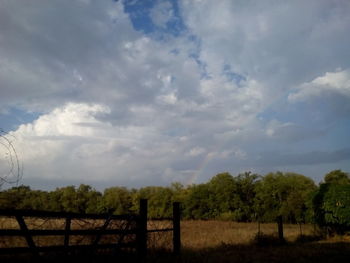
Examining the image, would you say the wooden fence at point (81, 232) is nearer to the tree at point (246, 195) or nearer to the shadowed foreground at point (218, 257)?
the shadowed foreground at point (218, 257)

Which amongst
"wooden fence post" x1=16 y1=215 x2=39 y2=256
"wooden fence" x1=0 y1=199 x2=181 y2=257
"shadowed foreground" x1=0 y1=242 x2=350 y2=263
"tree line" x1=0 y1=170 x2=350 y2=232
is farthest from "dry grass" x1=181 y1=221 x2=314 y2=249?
"tree line" x1=0 y1=170 x2=350 y2=232

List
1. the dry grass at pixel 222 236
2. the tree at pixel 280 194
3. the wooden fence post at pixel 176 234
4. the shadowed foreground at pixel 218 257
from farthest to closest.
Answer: the tree at pixel 280 194
the dry grass at pixel 222 236
the wooden fence post at pixel 176 234
the shadowed foreground at pixel 218 257

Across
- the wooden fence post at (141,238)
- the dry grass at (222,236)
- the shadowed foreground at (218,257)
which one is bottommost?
the dry grass at (222,236)

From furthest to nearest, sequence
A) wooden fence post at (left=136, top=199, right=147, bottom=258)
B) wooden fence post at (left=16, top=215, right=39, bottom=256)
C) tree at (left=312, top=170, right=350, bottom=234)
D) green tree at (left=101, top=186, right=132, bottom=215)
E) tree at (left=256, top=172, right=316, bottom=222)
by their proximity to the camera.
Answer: green tree at (left=101, top=186, right=132, bottom=215), tree at (left=256, top=172, right=316, bottom=222), tree at (left=312, top=170, right=350, bottom=234), wooden fence post at (left=136, top=199, right=147, bottom=258), wooden fence post at (left=16, top=215, right=39, bottom=256)

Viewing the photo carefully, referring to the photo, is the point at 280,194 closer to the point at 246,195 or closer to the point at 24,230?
the point at 246,195

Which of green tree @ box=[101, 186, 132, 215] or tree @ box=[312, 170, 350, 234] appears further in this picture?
green tree @ box=[101, 186, 132, 215]

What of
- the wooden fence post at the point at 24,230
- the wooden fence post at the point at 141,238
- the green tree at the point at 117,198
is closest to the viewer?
the wooden fence post at the point at 24,230

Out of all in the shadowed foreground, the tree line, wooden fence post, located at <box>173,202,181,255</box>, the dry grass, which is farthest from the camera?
the tree line

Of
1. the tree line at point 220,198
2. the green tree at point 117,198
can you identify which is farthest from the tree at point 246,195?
the green tree at point 117,198

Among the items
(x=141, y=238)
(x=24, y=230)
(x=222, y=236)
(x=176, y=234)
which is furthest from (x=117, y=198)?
(x=24, y=230)

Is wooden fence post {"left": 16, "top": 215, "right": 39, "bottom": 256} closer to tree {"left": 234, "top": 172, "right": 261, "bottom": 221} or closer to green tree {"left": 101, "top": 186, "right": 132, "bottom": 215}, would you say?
tree {"left": 234, "top": 172, "right": 261, "bottom": 221}

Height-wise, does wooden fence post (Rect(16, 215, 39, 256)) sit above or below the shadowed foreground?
above

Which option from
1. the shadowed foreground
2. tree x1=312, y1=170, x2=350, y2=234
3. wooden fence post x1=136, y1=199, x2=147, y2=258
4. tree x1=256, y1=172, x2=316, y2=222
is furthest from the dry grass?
tree x1=256, y1=172, x2=316, y2=222

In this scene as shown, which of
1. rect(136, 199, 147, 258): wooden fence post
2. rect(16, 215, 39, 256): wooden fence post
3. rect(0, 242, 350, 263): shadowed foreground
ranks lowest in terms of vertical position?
rect(0, 242, 350, 263): shadowed foreground
